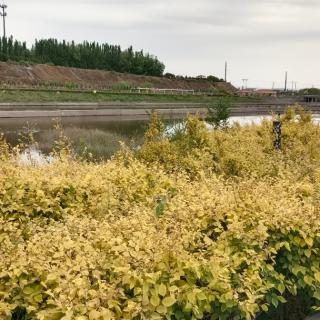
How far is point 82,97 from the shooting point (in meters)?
54.4

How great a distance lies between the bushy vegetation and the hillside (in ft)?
185

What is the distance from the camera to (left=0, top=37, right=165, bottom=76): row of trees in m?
79.4

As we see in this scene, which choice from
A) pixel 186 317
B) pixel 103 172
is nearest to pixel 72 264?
pixel 186 317

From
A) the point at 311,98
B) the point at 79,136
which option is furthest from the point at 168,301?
the point at 311,98

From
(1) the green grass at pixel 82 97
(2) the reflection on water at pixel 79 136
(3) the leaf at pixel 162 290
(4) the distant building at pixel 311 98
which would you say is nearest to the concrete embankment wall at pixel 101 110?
(2) the reflection on water at pixel 79 136

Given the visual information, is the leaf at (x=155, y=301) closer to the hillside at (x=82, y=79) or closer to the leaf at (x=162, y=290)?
the leaf at (x=162, y=290)

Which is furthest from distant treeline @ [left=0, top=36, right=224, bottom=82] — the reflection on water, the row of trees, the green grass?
the reflection on water

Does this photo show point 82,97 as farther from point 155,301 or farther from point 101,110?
point 155,301

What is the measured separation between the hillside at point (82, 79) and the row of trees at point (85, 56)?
133 inches

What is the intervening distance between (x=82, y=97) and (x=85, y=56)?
3765 centimetres

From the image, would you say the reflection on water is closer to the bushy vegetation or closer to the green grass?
the bushy vegetation

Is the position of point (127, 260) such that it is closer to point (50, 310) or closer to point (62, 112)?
point (50, 310)

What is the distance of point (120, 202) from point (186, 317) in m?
2.40

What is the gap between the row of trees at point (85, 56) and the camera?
79438mm
